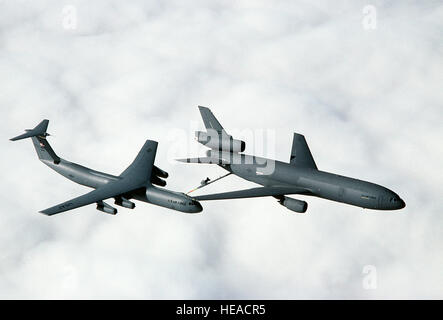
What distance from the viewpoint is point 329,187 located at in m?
44.1

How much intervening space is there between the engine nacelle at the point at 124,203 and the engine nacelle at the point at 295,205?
44.2 ft

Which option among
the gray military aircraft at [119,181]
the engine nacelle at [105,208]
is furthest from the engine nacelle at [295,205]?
the engine nacelle at [105,208]

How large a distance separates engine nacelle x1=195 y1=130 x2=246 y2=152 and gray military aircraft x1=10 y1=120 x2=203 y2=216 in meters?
5.30

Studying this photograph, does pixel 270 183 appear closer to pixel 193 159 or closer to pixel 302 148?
pixel 302 148

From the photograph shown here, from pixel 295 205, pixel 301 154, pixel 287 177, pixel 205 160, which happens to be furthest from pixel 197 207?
pixel 301 154

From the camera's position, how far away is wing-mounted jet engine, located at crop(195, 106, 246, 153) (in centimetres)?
4844

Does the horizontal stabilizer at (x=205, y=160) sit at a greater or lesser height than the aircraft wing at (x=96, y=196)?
greater

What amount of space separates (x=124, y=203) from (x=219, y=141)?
440 inches

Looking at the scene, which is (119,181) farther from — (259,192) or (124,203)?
(259,192)

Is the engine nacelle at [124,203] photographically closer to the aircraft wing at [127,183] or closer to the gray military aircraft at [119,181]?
the gray military aircraft at [119,181]

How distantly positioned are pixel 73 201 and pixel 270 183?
1753cm

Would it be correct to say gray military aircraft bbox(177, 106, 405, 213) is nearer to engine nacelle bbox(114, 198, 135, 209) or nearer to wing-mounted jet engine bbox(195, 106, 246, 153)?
wing-mounted jet engine bbox(195, 106, 246, 153)

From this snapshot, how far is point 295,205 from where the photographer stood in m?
44.8

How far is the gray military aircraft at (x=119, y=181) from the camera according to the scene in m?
42.6
